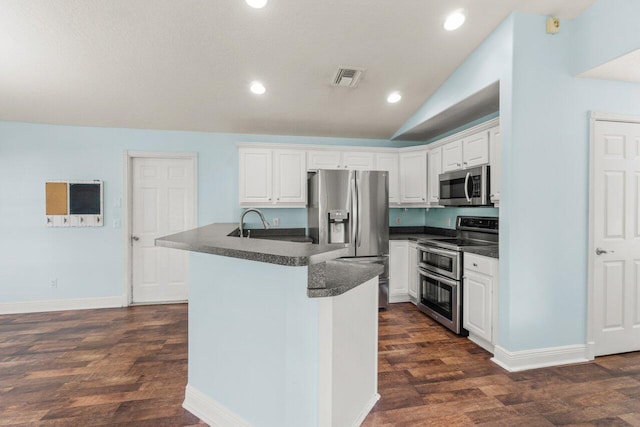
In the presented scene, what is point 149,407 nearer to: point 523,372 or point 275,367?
point 275,367

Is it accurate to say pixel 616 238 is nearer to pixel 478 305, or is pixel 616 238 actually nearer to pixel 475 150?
pixel 478 305

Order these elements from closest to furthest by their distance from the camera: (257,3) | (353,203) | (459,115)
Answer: (257,3) → (459,115) → (353,203)

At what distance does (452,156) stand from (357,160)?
1.26 m

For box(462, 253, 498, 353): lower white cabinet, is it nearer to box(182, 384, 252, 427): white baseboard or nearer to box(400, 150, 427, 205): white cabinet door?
box(400, 150, 427, 205): white cabinet door

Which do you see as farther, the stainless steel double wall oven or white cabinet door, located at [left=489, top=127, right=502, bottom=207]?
the stainless steel double wall oven

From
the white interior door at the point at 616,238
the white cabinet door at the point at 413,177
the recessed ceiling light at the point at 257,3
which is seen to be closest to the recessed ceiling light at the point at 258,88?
the recessed ceiling light at the point at 257,3

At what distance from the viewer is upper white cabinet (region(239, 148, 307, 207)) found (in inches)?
167

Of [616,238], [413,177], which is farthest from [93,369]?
[616,238]

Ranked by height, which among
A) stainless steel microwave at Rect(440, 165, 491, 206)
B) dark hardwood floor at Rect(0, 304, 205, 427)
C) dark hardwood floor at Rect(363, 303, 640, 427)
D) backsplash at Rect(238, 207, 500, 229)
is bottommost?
dark hardwood floor at Rect(0, 304, 205, 427)

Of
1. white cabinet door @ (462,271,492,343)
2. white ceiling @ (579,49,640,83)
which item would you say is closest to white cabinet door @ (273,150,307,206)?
white cabinet door @ (462,271,492,343)

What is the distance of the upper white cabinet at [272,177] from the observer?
4.24 m

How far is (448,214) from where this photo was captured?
442 centimetres

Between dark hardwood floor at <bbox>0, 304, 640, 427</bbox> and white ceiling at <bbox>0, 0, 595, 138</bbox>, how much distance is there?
102 inches

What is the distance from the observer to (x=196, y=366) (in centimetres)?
204
